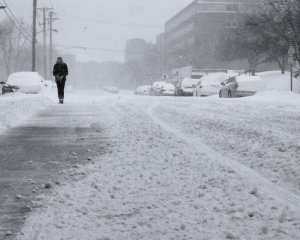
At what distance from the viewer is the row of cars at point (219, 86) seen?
922 inches

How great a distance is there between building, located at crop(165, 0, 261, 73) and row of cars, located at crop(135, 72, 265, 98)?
2505cm

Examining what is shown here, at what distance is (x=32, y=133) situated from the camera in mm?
8406

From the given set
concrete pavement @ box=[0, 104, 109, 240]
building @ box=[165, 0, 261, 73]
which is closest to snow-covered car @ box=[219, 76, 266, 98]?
concrete pavement @ box=[0, 104, 109, 240]

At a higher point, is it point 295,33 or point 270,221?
point 295,33

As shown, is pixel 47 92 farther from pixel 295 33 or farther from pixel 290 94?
pixel 295 33

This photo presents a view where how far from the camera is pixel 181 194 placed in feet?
12.9

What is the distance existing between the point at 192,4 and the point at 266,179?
106 meters

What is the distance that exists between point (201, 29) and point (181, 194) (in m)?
94.5

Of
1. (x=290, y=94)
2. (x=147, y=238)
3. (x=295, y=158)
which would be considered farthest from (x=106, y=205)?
(x=290, y=94)

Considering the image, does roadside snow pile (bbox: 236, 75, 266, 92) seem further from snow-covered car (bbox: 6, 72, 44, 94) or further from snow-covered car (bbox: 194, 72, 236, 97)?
snow-covered car (bbox: 6, 72, 44, 94)

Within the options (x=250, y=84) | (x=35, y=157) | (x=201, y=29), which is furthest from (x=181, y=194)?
(x=201, y=29)

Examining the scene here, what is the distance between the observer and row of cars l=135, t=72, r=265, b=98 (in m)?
23.4

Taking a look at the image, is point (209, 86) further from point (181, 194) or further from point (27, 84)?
point (181, 194)

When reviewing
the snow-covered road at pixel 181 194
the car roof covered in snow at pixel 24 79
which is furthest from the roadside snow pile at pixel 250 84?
the snow-covered road at pixel 181 194
